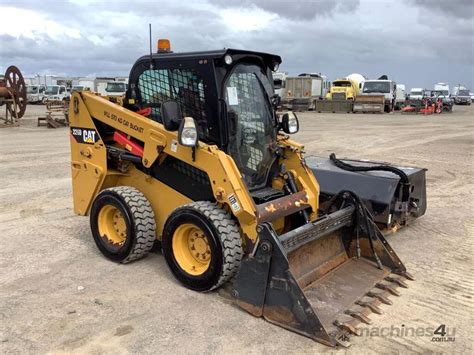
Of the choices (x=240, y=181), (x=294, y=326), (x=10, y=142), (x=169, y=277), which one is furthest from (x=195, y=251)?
(x=10, y=142)

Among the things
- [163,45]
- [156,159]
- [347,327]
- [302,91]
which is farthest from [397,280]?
[302,91]

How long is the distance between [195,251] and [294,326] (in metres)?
1.18

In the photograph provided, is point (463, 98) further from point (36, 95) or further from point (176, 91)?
point (176, 91)

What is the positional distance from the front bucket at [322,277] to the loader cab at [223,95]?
91cm

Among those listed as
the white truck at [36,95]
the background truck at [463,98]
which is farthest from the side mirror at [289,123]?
the background truck at [463,98]

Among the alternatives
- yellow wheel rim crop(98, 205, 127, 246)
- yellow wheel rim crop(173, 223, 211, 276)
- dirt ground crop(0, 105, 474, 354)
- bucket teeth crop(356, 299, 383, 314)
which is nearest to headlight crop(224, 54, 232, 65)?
yellow wheel rim crop(173, 223, 211, 276)

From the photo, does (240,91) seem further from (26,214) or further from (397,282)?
(26,214)

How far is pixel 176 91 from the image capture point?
4.55 metres

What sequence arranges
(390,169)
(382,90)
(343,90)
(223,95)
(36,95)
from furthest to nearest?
1. (36,95)
2. (343,90)
3. (382,90)
4. (390,169)
5. (223,95)

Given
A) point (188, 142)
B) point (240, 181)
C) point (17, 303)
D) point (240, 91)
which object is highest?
point (240, 91)

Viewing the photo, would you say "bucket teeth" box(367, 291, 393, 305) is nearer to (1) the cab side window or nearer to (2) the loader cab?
(2) the loader cab

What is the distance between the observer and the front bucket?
342 centimetres

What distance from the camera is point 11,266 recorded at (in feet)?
15.4

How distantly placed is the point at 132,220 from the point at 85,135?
4.23ft
